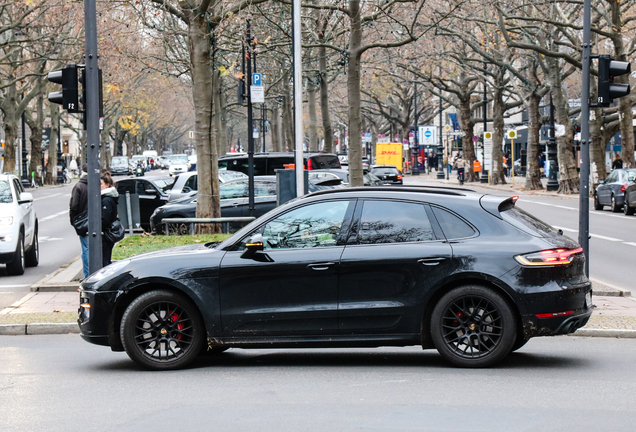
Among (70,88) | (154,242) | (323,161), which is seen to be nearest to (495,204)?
(70,88)

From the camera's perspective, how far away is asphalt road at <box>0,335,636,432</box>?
5895 mm

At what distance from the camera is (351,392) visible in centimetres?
675

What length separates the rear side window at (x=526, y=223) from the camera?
766cm

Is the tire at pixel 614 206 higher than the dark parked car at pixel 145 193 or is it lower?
lower

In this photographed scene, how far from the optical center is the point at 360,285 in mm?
7535

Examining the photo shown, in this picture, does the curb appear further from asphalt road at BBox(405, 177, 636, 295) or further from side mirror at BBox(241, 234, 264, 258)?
asphalt road at BBox(405, 177, 636, 295)

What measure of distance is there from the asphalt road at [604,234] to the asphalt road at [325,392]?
6.50 m

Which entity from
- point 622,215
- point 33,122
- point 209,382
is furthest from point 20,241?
point 33,122

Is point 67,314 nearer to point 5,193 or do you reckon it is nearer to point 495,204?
point 495,204

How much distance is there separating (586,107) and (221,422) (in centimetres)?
732

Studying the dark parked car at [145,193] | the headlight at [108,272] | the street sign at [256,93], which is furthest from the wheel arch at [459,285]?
the dark parked car at [145,193]

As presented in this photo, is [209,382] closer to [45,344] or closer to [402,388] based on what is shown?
[402,388]

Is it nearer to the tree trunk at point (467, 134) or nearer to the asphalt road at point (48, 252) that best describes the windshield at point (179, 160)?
the tree trunk at point (467, 134)

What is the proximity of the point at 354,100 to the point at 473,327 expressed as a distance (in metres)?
14.7
